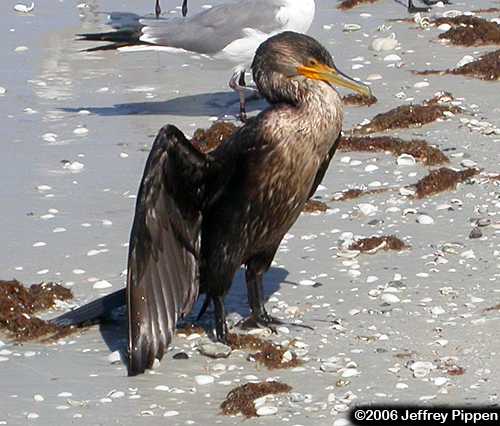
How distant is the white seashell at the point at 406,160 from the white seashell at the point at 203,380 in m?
3.53

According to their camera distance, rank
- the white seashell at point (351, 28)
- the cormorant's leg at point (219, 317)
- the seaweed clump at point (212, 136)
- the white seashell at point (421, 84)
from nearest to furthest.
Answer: the cormorant's leg at point (219, 317), the seaweed clump at point (212, 136), the white seashell at point (421, 84), the white seashell at point (351, 28)

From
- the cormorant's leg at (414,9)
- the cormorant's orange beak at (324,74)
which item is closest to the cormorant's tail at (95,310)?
the cormorant's orange beak at (324,74)

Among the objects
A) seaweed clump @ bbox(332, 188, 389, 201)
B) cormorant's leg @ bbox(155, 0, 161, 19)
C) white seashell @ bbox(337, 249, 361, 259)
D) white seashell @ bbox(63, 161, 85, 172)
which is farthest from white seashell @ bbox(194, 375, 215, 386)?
cormorant's leg @ bbox(155, 0, 161, 19)

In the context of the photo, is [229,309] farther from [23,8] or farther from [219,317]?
[23,8]

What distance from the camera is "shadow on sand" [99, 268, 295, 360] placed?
722 cm

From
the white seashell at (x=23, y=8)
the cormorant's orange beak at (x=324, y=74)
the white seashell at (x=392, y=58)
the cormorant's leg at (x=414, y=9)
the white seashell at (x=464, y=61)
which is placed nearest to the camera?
the cormorant's orange beak at (x=324, y=74)

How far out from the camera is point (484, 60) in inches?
484

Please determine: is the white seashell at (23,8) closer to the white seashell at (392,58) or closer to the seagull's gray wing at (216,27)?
the seagull's gray wing at (216,27)

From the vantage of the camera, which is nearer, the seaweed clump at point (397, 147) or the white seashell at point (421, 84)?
the seaweed clump at point (397, 147)

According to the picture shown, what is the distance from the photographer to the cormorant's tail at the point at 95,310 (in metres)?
7.32

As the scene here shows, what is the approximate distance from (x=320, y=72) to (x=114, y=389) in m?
1.72

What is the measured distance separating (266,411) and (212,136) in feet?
15.9

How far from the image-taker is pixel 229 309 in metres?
7.70

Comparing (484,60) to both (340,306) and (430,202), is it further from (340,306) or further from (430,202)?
(340,306)
